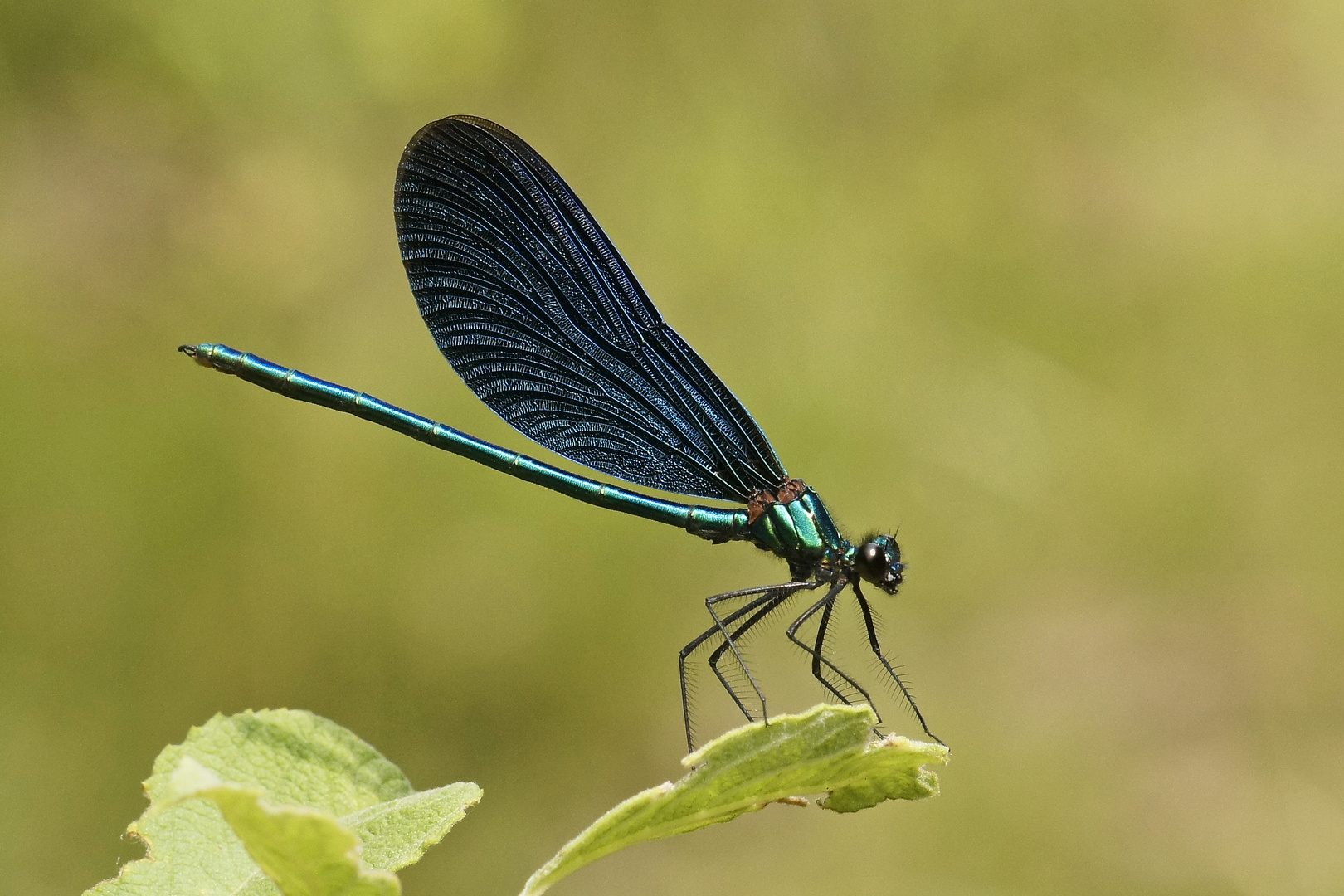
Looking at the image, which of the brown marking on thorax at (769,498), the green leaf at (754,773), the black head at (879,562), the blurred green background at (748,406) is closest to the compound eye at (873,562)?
the black head at (879,562)

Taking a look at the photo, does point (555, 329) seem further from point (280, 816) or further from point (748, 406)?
point (748, 406)

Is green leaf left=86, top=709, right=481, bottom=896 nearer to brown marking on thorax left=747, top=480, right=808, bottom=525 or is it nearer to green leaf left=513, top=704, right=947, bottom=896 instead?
green leaf left=513, top=704, right=947, bottom=896

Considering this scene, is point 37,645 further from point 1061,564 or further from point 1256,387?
point 1256,387

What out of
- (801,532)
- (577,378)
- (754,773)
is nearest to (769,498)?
(801,532)

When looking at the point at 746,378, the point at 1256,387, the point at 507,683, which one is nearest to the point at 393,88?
the point at 746,378

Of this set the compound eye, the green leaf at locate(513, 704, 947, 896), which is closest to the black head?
the compound eye
